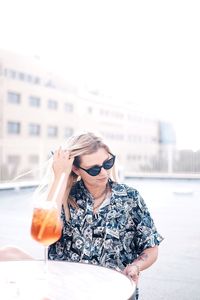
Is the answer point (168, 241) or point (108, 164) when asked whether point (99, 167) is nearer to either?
point (108, 164)

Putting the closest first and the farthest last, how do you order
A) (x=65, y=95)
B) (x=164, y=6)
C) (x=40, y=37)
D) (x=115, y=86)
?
(x=164, y=6) → (x=40, y=37) → (x=115, y=86) → (x=65, y=95)

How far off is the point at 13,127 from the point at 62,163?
23789 millimetres

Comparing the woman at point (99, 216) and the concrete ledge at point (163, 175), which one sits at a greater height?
the woman at point (99, 216)

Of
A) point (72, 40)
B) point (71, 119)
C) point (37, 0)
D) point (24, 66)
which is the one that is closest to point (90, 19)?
point (37, 0)

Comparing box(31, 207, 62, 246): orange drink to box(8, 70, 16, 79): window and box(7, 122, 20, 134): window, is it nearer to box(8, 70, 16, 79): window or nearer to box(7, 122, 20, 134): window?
box(7, 122, 20, 134): window

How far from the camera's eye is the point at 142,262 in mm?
1483

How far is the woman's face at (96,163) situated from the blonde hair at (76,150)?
14 millimetres

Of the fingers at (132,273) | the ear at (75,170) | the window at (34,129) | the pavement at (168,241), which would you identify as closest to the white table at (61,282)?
the fingers at (132,273)

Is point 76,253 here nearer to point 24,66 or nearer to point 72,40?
point 72,40

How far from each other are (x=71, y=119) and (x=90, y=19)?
15.7 metres

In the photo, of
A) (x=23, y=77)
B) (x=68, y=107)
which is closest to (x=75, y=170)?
(x=23, y=77)

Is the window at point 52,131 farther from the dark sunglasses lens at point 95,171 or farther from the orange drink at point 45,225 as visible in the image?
the orange drink at point 45,225

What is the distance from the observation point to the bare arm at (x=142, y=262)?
4.50 ft

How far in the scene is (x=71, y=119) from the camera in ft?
98.6
